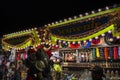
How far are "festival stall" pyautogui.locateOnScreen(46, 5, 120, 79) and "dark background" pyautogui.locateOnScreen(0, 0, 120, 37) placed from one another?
0.28 metres

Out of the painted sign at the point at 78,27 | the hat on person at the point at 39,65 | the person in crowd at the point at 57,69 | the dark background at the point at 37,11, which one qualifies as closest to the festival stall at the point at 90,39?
the painted sign at the point at 78,27

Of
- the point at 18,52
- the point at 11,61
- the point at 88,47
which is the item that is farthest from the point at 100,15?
the point at 11,61

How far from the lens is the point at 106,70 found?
4047mm

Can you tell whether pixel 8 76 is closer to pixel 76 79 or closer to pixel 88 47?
pixel 76 79

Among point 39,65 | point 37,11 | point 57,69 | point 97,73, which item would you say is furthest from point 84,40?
point 37,11

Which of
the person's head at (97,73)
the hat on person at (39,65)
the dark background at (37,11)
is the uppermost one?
the dark background at (37,11)

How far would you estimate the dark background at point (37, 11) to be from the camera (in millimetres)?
4660

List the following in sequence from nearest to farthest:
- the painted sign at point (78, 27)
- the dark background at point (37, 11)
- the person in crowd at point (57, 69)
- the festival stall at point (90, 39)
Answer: the festival stall at point (90, 39) < the painted sign at point (78, 27) < the dark background at point (37, 11) < the person in crowd at point (57, 69)

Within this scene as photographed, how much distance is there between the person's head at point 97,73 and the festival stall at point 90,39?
0.09 m

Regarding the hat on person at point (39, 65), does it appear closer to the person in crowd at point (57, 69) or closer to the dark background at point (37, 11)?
the person in crowd at point (57, 69)

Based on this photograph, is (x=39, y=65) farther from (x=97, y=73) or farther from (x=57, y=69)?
(x=97, y=73)

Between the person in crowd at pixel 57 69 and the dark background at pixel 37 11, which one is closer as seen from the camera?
the dark background at pixel 37 11

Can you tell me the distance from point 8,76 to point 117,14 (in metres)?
3.46

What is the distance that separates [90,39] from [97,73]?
0.64 m
